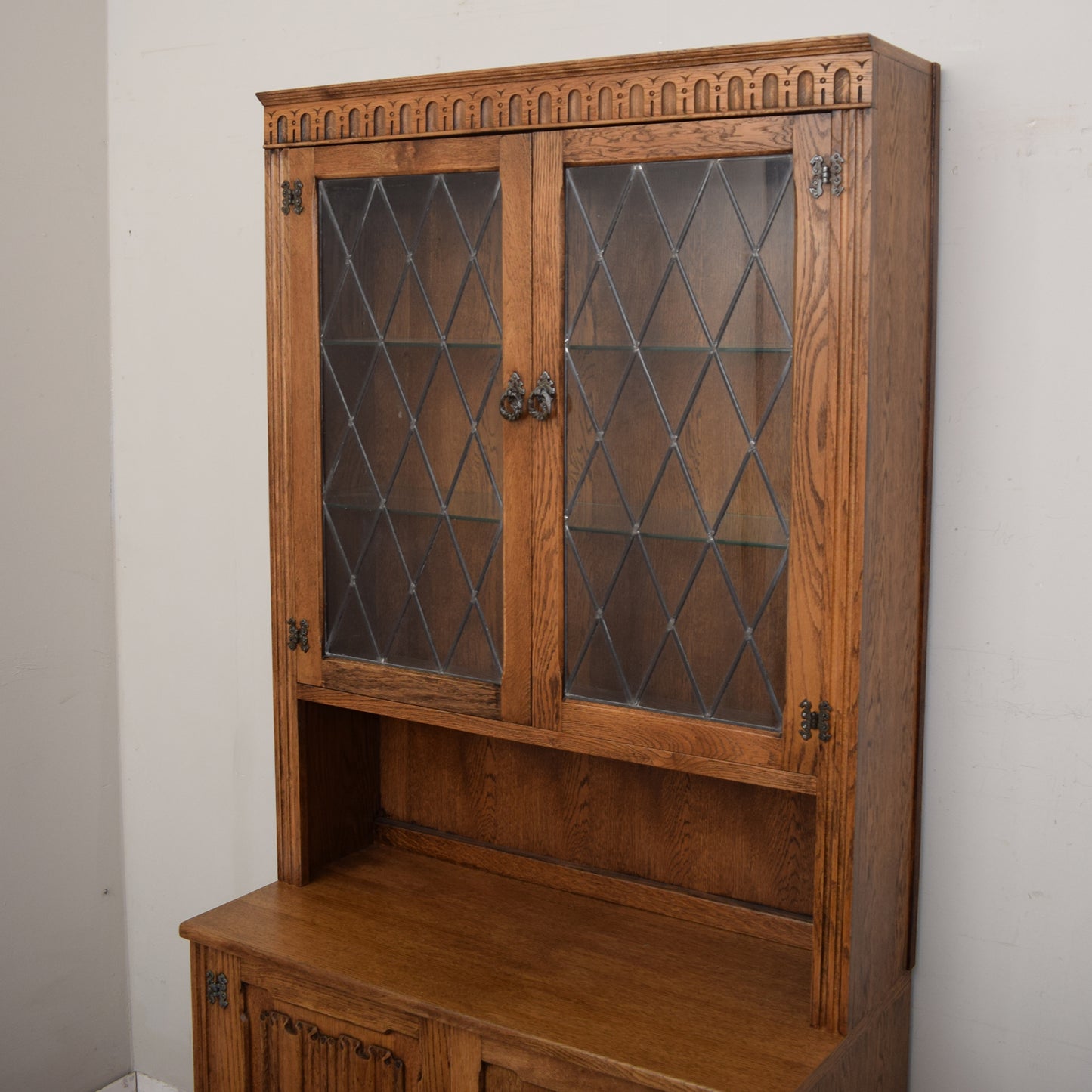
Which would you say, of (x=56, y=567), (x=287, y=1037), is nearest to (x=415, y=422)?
(x=287, y=1037)

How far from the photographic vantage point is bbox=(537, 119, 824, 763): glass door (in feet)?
5.63

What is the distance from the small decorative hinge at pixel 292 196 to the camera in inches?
82.2

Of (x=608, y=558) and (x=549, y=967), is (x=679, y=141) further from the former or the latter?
(x=549, y=967)

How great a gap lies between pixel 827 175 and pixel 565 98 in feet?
1.37

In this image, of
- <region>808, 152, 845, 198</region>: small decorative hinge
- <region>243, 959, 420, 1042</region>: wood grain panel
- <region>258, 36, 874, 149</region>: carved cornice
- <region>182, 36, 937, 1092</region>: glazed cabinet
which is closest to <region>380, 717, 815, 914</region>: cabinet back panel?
<region>182, 36, 937, 1092</region>: glazed cabinet

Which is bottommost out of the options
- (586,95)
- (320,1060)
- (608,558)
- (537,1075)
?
(320,1060)

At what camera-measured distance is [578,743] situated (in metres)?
1.92

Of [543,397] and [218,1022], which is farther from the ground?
[543,397]

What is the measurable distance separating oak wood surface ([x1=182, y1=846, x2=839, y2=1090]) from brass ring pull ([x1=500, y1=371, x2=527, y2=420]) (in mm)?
874

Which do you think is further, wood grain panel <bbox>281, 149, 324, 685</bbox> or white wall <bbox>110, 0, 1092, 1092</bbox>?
wood grain panel <bbox>281, 149, 324, 685</bbox>

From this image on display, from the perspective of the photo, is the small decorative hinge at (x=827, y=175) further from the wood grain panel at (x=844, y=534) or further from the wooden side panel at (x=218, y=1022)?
the wooden side panel at (x=218, y=1022)

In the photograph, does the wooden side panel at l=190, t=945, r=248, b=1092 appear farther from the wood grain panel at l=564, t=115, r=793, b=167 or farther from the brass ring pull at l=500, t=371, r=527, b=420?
the wood grain panel at l=564, t=115, r=793, b=167

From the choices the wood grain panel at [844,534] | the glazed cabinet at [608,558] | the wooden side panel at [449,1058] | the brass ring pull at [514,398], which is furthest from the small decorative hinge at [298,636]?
the wood grain panel at [844,534]

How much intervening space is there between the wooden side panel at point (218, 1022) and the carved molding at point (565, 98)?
1.40 metres
